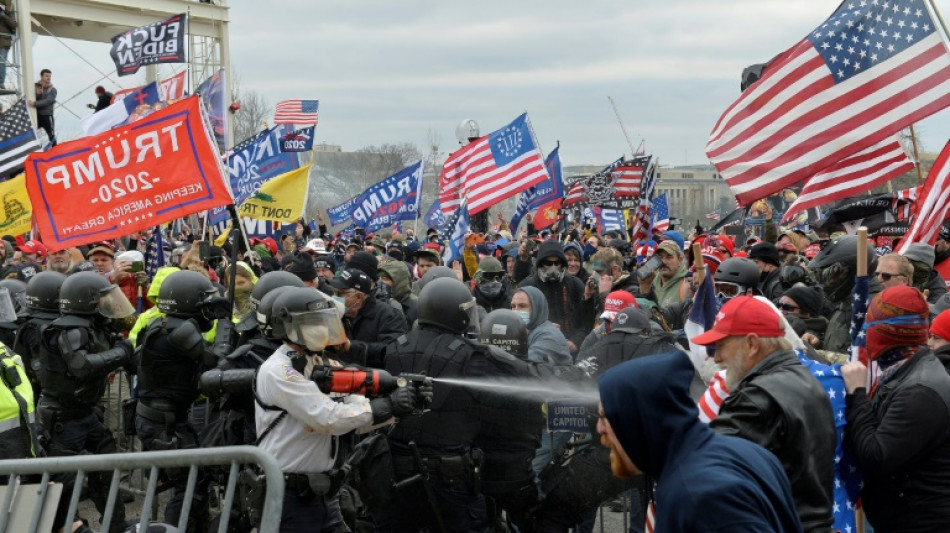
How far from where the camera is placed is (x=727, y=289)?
27.6 ft

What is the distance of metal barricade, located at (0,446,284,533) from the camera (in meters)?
3.76

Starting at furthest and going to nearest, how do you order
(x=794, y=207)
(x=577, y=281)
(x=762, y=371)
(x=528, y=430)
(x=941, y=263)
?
(x=577, y=281)
(x=941, y=263)
(x=794, y=207)
(x=528, y=430)
(x=762, y=371)

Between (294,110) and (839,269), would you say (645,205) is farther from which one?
(294,110)

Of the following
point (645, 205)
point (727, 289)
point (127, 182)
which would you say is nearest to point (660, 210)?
point (645, 205)

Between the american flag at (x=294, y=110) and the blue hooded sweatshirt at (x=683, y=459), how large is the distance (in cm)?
2230

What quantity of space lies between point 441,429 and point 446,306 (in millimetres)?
763

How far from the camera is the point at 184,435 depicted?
8117 millimetres

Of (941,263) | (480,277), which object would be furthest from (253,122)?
(941,263)

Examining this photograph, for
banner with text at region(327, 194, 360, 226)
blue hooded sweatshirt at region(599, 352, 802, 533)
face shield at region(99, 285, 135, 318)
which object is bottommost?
banner with text at region(327, 194, 360, 226)

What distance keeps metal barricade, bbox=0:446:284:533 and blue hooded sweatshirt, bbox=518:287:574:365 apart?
3.81 metres

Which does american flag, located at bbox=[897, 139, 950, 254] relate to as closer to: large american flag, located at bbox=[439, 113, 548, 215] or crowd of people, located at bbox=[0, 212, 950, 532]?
crowd of people, located at bbox=[0, 212, 950, 532]

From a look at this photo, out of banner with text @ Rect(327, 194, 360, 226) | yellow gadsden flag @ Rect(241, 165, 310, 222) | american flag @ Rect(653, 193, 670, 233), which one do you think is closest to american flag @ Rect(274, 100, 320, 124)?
banner with text @ Rect(327, 194, 360, 226)

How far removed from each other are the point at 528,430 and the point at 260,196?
8.69 m

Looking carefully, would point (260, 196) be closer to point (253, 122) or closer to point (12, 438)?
point (12, 438)
